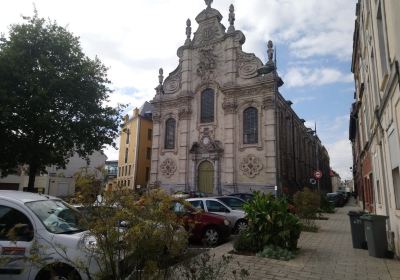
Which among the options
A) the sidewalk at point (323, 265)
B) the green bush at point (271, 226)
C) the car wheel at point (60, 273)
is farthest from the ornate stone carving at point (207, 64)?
the car wheel at point (60, 273)

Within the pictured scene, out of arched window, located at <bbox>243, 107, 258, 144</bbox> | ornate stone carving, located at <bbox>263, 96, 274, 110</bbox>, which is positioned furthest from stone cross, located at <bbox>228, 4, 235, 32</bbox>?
arched window, located at <bbox>243, 107, 258, 144</bbox>

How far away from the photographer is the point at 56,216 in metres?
5.26

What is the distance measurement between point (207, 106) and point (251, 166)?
7431 mm

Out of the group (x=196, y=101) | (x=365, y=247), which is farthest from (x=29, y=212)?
(x=196, y=101)

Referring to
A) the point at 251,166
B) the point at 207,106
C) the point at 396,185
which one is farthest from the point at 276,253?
the point at 207,106

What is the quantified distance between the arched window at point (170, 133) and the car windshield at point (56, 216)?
84.0 feet

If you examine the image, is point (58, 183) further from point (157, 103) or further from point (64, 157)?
point (64, 157)

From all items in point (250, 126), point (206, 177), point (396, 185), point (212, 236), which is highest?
point (250, 126)

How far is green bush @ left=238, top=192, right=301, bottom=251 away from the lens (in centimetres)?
877

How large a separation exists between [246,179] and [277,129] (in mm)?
4976

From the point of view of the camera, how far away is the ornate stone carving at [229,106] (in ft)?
92.6

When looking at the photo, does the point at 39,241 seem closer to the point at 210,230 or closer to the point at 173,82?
the point at 210,230

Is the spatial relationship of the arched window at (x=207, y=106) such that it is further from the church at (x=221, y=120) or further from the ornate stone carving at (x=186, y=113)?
the ornate stone carving at (x=186, y=113)

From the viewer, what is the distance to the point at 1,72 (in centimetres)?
1409
